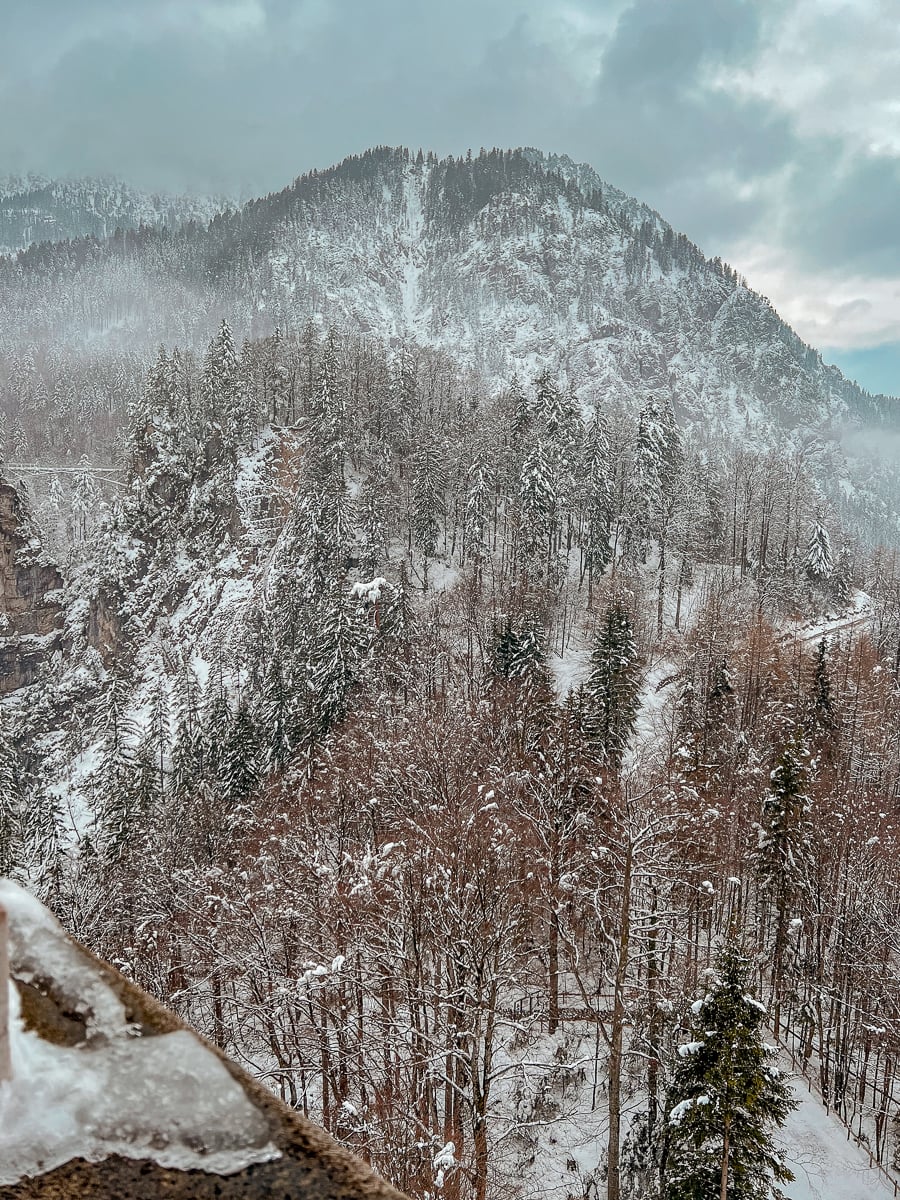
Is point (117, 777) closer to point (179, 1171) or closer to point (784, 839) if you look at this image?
point (784, 839)

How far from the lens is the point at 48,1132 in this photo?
1.47 m

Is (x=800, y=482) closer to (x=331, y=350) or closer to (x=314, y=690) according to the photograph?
(x=331, y=350)

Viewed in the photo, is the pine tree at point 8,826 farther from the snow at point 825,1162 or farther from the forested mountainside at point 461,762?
the snow at point 825,1162

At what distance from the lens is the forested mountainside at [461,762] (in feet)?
49.6

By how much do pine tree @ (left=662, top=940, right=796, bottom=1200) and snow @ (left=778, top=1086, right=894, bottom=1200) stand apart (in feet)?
21.0

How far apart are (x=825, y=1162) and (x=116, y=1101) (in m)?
25.3

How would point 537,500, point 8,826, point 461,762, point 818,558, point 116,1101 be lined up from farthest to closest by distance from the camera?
point 818,558, point 537,500, point 8,826, point 461,762, point 116,1101

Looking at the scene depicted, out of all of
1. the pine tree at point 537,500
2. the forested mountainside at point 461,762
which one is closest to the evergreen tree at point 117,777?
the forested mountainside at point 461,762

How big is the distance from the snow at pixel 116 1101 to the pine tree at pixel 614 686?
100ft

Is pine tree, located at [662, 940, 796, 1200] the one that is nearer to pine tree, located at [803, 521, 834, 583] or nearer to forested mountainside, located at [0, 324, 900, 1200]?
forested mountainside, located at [0, 324, 900, 1200]

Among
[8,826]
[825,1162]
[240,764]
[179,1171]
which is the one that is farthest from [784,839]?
[8,826]

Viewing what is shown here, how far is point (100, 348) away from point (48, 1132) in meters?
227

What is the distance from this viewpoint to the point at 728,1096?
12.0 meters

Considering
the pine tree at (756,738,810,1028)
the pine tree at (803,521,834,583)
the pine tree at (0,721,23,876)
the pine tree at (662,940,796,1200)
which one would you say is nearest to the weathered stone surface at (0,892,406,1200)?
the pine tree at (662,940,796,1200)
